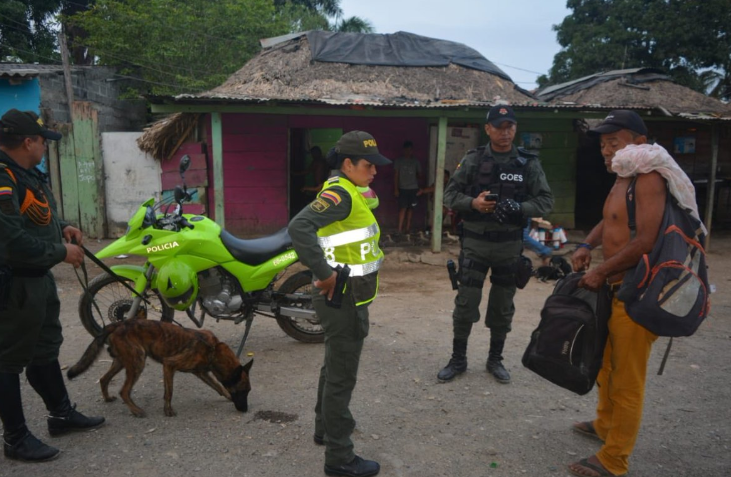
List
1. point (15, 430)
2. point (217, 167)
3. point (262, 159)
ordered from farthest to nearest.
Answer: point (262, 159) < point (217, 167) < point (15, 430)

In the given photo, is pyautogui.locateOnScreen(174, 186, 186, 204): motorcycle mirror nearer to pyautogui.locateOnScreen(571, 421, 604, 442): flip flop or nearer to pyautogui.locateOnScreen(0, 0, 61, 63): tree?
pyautogui.locateOnScreen(571, 421, 604, 442): flip flop

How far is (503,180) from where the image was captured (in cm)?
391

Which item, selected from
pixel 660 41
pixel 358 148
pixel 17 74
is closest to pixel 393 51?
pixel 17 74

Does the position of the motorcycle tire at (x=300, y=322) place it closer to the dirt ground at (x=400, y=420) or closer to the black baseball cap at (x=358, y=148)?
the dirt ground at (x=400, y=420)

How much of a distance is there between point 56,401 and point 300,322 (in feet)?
6.64

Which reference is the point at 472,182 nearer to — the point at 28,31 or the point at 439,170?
the point at 439,170

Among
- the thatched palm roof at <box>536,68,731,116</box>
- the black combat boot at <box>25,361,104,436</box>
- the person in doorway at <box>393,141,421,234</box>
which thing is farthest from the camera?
the thatched palm roof at <box>536,68,731,116</box>

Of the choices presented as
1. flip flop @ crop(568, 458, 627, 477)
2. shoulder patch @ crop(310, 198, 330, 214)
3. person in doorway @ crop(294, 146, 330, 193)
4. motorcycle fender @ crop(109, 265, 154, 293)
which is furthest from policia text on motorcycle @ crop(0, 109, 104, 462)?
person in doorway @ crop(294, 146, 330, 193)

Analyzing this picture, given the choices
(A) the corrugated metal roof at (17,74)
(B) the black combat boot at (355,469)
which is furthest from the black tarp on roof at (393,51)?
(B) the black combat boot at (355,469)

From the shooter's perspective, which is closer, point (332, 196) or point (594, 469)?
point (332, 196)

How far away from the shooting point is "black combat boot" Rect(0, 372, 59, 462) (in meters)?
2.78

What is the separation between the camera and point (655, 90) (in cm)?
1252

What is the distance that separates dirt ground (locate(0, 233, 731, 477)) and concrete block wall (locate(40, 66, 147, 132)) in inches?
372

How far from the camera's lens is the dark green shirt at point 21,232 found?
260 cm
